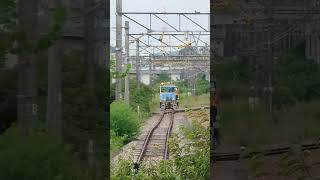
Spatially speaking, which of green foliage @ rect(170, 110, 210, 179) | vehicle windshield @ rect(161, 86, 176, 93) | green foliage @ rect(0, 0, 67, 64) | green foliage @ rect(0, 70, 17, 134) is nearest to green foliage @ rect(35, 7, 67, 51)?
green foliage @ rect(0, 0, 67, 64)

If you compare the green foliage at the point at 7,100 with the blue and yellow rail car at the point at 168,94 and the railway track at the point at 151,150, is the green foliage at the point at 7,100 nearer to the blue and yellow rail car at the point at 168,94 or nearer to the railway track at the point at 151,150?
the railway track at the point at 151,150

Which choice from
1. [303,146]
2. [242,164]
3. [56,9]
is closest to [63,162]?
[56,9]

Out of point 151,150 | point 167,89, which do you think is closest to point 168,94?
point 167,89

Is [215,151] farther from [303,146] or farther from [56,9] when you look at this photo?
[56,9]

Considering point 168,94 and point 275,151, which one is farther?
point 168,94

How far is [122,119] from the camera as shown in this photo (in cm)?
488

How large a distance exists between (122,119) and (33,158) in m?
1.63

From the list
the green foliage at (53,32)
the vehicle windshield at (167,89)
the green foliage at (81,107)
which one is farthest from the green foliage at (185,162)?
the vehicle windshield at (167,89)

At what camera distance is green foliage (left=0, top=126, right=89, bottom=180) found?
331 centimetres

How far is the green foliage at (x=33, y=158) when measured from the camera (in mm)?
3309

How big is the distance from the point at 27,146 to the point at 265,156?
71.7 inches

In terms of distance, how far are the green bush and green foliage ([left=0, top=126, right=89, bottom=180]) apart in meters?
1.04

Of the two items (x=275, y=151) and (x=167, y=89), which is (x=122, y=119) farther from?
(x=167, y=89)

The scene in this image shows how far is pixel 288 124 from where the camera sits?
13.6 feet
